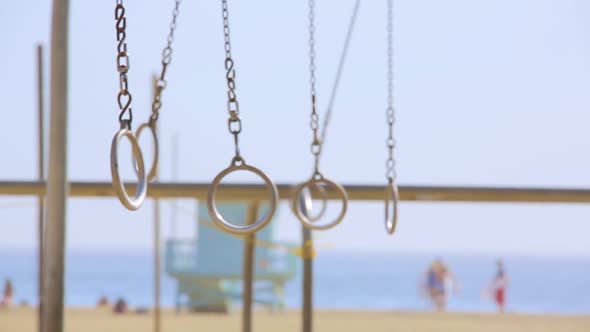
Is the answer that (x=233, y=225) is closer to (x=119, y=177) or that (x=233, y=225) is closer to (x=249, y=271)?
(x=119, y=177)

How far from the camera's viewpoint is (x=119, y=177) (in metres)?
4.23

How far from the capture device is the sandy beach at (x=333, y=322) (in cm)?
1772

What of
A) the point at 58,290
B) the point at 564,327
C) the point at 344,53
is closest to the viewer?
the point at 58,290

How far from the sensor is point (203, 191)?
6312 millimetres

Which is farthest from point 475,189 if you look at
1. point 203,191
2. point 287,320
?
point 287,320

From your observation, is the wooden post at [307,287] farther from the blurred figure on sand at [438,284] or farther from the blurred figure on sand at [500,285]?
the blurred figure on sand at [500,285]

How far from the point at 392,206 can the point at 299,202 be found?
0.50 meters

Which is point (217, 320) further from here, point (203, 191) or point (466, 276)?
point (466, 276)

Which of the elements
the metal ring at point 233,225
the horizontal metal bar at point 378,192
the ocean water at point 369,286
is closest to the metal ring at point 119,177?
the metal ring at point 233,225

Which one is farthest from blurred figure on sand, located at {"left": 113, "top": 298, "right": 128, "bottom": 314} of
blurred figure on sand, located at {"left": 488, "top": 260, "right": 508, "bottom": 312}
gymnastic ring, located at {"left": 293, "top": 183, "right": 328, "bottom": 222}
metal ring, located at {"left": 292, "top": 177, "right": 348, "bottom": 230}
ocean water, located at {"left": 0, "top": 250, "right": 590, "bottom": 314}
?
metal ring, located at {"left": 292, "top": 177, "right": 348, "bottom": 230}

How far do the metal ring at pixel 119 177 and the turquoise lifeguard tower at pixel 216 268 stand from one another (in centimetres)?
1793

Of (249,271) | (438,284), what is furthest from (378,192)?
(438,284)

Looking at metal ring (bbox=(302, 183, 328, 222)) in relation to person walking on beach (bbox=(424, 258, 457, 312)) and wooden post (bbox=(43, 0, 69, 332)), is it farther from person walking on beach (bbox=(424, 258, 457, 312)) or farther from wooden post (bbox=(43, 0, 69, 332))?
person walking on beach (bbox=(424, 258, 457, 312))

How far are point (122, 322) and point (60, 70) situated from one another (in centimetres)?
1356
